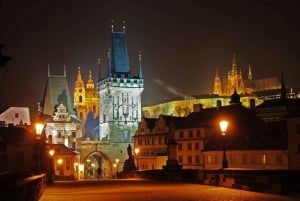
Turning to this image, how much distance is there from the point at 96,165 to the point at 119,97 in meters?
17.0

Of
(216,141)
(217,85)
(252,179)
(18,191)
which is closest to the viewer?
(18,191)

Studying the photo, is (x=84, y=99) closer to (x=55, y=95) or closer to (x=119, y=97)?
(x=119, y=97)

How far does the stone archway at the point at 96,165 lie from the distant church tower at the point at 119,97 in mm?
4490

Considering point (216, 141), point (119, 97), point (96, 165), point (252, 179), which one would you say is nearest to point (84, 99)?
point (119, 97)

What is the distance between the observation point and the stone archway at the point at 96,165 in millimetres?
111438

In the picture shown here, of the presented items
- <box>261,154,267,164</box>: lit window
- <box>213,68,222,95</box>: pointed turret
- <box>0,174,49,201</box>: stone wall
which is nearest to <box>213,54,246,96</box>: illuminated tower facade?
<box>213,68,222,95</box>: pointed turret

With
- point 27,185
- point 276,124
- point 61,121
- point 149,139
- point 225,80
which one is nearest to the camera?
point 27,185

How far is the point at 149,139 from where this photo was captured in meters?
91.6

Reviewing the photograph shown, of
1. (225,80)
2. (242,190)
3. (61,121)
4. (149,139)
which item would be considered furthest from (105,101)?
(242,190)

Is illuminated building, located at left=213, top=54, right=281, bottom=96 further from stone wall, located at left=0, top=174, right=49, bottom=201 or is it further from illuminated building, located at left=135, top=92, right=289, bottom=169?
stone wall, located at left=0, top=174, right=49, bottom=201

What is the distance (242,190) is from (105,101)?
104m

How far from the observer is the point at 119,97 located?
413 ft

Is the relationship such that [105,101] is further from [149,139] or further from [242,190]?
[242,190]

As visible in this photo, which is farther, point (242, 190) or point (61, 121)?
point (61, 121)
